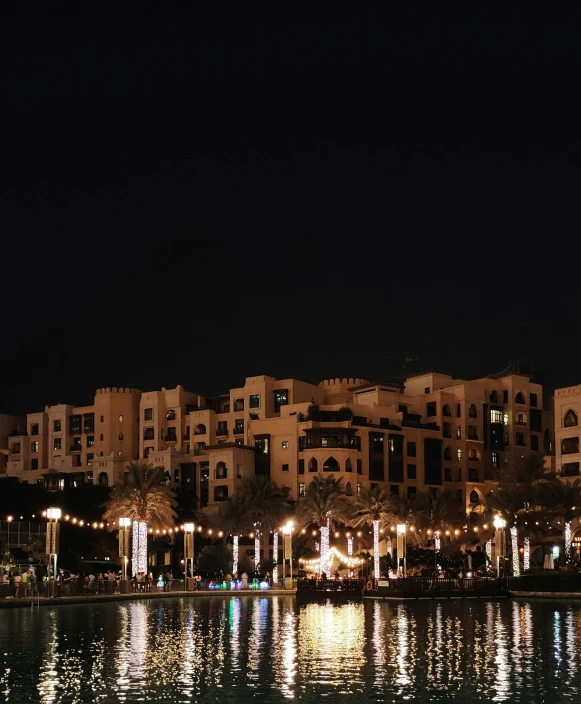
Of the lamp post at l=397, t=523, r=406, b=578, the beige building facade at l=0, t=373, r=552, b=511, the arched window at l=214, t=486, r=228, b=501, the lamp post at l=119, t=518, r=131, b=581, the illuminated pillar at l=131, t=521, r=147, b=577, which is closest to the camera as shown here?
the lamp post at l=119, t=518, r=131, b=581

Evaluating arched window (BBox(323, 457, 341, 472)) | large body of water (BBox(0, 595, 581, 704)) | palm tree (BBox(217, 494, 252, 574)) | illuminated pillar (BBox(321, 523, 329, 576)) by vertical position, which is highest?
arched window (BBox(323, 457, 341, 472))

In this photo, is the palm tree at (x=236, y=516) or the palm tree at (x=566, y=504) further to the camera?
the palm tree at (x=236, y=516)

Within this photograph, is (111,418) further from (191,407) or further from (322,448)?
(322,448)

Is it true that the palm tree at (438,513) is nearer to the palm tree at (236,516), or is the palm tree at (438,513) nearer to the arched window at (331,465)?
the arched window at (331,465)

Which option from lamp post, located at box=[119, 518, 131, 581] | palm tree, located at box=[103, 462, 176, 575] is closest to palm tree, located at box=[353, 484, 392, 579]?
palm tree, located at box=[103, 462, 176, 575]

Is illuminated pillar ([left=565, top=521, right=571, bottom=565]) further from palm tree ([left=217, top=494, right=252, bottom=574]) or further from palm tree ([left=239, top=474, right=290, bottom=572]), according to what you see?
palm tree ([left=217, top=494, right=252, bottom=574])

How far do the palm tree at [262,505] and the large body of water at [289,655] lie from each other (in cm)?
3835

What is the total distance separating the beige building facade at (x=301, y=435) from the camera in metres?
107

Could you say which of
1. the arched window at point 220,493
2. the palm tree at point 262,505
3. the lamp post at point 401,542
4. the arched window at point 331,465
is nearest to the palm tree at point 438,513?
the arched window at point 331,465

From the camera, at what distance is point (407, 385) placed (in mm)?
120875

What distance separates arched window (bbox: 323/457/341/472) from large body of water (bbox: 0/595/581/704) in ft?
165

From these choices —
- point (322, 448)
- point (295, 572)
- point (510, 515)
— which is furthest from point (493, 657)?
point (322, 448)

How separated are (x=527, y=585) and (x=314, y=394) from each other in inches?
2076

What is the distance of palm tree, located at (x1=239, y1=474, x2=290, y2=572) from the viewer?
91.2 m
